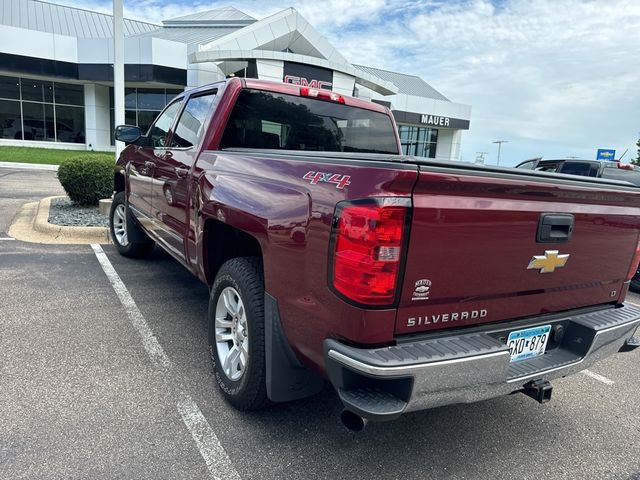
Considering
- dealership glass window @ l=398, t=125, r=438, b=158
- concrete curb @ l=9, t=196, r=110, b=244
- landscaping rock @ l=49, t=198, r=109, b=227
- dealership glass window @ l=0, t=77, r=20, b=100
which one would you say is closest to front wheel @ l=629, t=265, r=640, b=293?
concrete curb @ l=9, t=196, r=110, b=244

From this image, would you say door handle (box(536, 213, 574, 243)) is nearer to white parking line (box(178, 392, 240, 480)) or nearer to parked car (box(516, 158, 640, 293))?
white parking line (box(178, 392, 240, 480))

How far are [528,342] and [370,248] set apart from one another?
1202 mm

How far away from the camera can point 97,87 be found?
26.5m

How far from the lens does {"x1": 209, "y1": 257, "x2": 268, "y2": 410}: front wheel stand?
2613 millimetres

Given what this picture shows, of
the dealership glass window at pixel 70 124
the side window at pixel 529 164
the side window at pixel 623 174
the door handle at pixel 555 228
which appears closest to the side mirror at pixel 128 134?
the door handle at pixel 555 228

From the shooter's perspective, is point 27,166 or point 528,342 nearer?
point 528,342

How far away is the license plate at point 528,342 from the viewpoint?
243cm

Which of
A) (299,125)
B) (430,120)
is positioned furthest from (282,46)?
(299,125)

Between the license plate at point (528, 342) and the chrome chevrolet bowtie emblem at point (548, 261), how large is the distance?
34 centimetres

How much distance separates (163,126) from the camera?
484 centimetres

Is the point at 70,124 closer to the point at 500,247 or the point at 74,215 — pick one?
the point at 74,215

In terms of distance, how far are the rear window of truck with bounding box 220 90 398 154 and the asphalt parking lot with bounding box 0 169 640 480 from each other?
1780 mm

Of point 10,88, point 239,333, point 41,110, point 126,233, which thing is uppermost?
point 10,88

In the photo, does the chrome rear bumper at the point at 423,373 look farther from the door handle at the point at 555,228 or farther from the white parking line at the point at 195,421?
the white parking line at the point at 195,421
